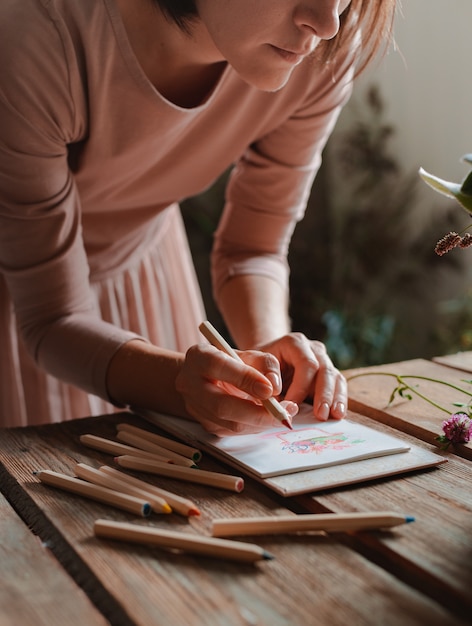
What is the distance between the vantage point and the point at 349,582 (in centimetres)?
58

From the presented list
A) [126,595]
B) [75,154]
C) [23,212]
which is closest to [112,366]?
[23,212]

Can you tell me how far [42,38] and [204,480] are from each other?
556 millimetres

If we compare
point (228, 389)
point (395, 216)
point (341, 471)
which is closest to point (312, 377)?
point (228, 389)

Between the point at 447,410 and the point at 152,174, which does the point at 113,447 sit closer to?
the point at 447,410

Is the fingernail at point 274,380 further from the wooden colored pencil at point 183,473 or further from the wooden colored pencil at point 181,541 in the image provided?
the wooden colored pencil at point 181,541

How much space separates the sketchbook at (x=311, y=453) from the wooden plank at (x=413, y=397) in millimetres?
55

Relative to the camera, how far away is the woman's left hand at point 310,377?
0.95 meters

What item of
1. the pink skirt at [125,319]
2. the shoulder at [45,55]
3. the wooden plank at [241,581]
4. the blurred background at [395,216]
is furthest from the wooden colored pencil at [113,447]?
the blurred background at [395,216]

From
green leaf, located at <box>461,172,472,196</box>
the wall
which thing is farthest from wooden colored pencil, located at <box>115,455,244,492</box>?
the wall

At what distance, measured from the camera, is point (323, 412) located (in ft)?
3.07

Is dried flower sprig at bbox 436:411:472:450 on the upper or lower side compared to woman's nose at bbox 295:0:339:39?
lower

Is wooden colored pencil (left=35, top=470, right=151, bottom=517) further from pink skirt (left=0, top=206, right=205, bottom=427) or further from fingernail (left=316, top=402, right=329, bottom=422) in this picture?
pink skirt (left=0, top=206, right=205, bottom=427)

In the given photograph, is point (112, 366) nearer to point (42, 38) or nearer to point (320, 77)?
point (42, 38)

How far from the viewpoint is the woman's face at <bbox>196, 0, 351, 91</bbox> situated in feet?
2.97
